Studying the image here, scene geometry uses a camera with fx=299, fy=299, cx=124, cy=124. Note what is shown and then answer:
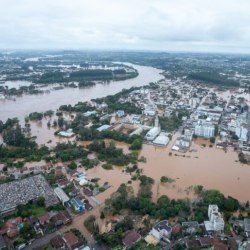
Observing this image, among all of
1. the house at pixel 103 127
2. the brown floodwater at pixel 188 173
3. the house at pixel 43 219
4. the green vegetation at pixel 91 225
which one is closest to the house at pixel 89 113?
the house at pixel 103 127

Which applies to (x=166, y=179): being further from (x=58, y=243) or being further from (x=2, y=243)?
(x=2, y=243)

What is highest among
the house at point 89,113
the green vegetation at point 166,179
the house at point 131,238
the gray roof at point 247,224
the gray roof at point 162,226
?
the house at point 89,113

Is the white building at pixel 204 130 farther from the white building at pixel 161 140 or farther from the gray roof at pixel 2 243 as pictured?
the gray roof at pixel 2 243

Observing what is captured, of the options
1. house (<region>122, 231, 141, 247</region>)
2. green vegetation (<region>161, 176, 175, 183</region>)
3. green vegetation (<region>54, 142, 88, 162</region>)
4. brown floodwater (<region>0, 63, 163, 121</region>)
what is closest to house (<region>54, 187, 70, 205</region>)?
house (<region>122, 231, 141, 247</region>)

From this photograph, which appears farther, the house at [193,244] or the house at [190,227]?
the house at [190,227]

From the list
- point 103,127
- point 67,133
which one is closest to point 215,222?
point 103,127

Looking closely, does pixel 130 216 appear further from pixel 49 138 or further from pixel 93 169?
pixel 49 138

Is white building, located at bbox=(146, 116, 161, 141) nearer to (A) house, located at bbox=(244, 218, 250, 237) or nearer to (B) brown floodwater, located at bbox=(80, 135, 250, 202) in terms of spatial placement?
(B) brown floodwater, located at bbox=(80, 135, 250, 202)
